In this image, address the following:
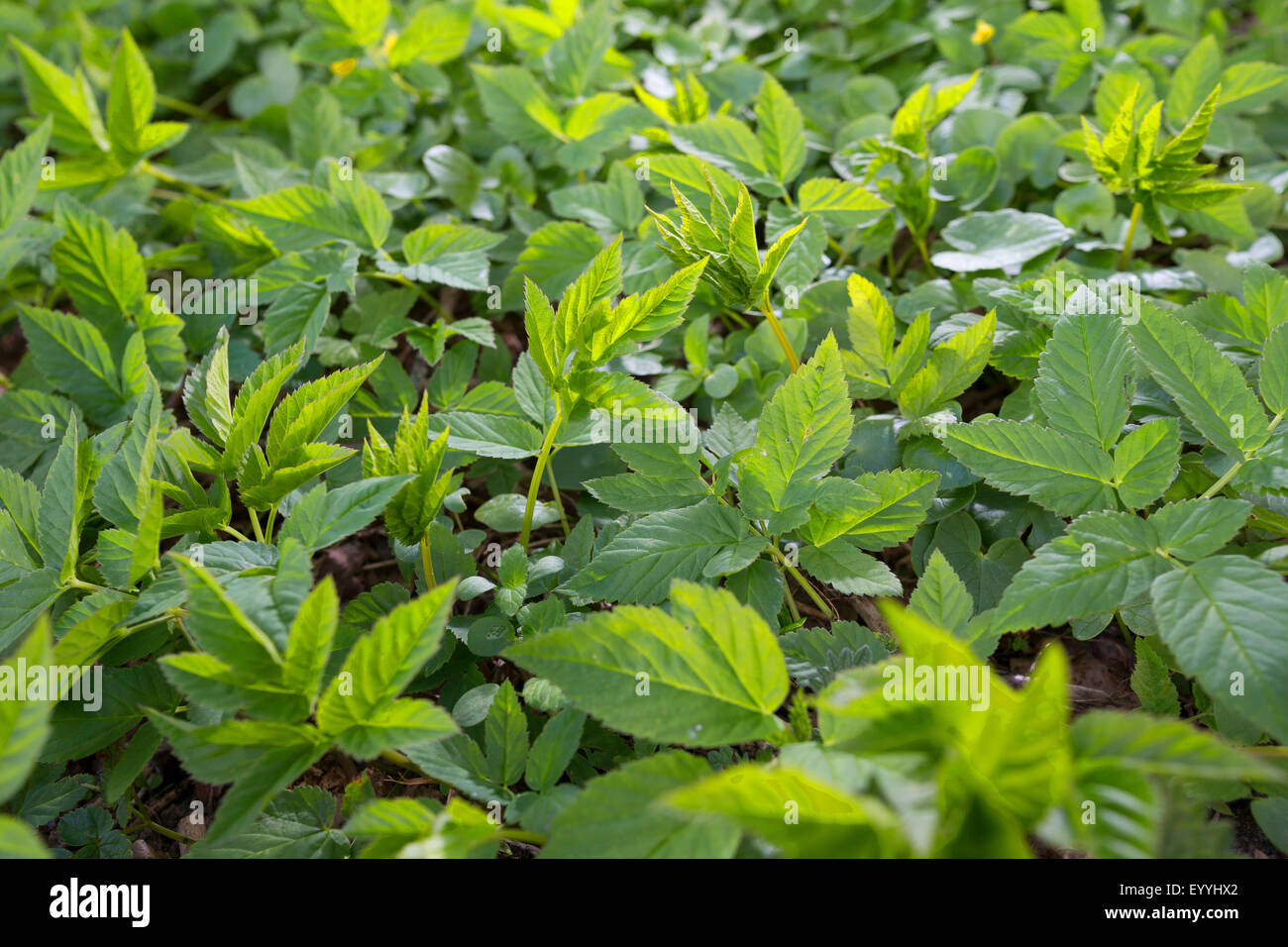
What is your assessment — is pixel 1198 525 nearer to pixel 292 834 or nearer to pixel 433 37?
pixel 292 834

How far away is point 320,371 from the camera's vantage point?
6.66ft

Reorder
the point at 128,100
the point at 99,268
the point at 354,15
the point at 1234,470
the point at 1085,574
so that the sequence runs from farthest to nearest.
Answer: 1. the point at 354,15
2. the point at 128,100
3. the point at 99,268
4. the point at 1234,470
5. the point at 1085,574

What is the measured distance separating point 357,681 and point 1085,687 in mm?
1177

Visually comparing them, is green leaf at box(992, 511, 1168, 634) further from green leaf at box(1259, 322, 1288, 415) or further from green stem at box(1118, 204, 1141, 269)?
green stem at box(1118, 204, 1141, 269)

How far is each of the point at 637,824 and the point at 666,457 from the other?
0.64 meters

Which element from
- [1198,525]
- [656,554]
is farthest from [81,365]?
[1198,525]

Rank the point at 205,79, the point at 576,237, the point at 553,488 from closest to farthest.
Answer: the point at 553,488, the point at 576,237, the point at 205,79

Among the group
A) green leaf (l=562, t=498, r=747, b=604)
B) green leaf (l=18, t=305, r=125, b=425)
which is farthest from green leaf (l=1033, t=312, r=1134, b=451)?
green leaf (l=18, t=305, r=125, b=425)

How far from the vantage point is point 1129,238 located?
1867mm

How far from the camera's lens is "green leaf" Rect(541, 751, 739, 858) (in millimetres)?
1024

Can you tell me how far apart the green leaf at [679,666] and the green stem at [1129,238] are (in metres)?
1.29

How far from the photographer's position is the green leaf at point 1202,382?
4.41ft

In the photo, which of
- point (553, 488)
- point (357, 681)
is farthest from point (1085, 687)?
point (357, 681)
